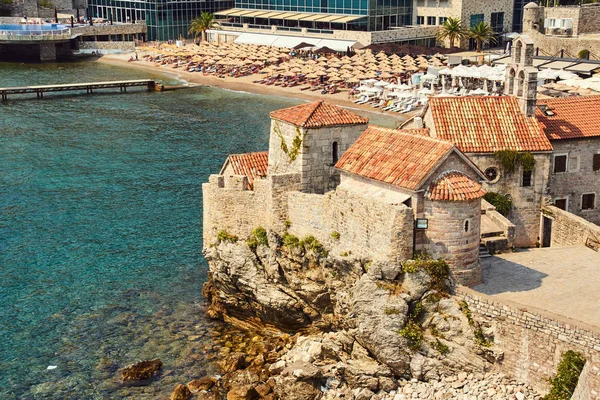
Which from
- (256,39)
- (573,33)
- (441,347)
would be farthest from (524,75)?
(256,39)

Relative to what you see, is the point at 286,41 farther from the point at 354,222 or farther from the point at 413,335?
the point at 413,335

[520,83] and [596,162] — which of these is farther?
[596,162]

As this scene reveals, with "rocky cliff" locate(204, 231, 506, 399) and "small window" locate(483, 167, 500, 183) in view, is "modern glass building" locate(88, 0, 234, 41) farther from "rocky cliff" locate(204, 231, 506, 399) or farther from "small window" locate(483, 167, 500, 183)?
"small window" locate(483, 167, 500, 183)

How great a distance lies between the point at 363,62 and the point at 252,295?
82.6 meters

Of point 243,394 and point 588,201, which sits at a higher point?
point 588,201

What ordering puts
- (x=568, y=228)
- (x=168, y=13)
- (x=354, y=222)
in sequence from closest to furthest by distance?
(x=354, y=222) < (x=568, y=228) < (x=168, y=13)

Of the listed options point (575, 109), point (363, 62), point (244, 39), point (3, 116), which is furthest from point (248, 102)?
point (575, 109)

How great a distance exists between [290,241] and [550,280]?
1186cm

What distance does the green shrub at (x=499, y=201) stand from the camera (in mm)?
44219

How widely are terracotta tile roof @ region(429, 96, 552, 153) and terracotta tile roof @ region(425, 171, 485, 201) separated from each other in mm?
7210

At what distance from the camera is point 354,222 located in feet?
126

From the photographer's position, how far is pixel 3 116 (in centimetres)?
10550

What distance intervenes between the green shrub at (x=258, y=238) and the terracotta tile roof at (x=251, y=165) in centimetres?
330

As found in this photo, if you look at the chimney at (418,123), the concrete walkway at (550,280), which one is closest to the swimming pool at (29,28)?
the chimney at (418,123)
